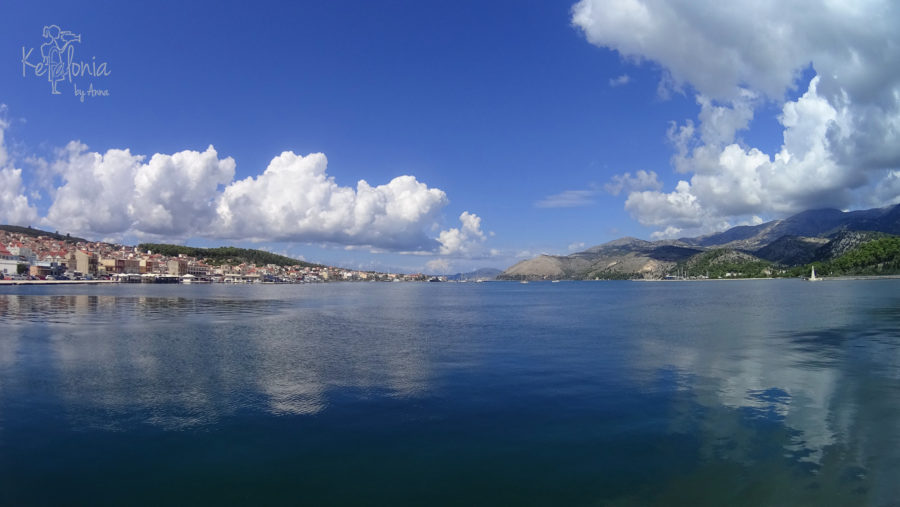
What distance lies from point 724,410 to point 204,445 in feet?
53.0

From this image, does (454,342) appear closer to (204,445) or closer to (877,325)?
(204,445)

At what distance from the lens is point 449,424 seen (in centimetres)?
1537

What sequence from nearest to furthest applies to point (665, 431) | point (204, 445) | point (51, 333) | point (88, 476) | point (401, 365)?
1. point (88, 476)
2. point (204, 445)
3. point (665, 431)
4. point (401, 365)
5. point (51, 333)

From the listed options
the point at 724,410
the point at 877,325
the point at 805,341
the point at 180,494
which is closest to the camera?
the point at 180,494

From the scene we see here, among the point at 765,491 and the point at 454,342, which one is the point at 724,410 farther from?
the point at 454,342

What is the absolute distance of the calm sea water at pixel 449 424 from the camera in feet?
36.2

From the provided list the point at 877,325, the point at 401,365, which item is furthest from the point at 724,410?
the point at 877,325

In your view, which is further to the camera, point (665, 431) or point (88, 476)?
point (665, 431)

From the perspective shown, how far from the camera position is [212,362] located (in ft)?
82.1

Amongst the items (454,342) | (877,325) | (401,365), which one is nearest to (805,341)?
(877,325)

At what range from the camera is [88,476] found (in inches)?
457

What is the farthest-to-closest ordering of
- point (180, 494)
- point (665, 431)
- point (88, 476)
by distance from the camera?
point (665, 431), point (88, 476), point (180, 494)

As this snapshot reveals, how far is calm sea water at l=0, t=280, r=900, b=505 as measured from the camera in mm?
11047

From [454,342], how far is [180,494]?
2391 cm
